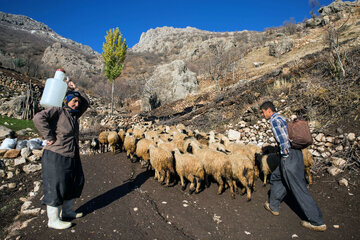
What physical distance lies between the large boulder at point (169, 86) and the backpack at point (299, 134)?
53.0 ft

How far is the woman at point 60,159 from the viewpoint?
8.91 ft

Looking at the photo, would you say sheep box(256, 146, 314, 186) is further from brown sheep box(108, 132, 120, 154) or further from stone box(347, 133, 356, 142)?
brown sheep box(108, 132, 120, 154)

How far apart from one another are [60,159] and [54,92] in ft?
3.63

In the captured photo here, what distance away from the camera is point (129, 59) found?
59.2 m

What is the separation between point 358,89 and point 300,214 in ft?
18.5

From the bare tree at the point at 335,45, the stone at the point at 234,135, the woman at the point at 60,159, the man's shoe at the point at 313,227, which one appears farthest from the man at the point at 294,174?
the bare tree at the point at 335,45

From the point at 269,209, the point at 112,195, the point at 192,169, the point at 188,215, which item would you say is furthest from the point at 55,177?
the point at 269,209

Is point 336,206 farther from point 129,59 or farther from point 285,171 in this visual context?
point 129,59

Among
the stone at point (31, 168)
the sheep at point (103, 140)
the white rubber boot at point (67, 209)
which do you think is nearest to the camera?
the white rubber boot at point (67, 209)

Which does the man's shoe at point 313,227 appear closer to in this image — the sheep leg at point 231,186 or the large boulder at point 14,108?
the sheep leg at point 231,186

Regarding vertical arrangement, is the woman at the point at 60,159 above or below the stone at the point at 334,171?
above

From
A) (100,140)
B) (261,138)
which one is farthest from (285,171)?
(100,140)

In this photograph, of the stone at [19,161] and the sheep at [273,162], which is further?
the stone at [19,161]

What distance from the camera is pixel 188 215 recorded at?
11.5 feet
